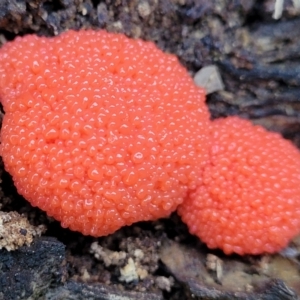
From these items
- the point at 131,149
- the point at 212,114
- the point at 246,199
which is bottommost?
the point at 246,199

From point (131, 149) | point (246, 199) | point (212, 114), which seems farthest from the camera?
point (212, 114)

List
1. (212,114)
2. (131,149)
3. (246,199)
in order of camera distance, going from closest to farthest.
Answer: (131,149), (246,199), (212,114)

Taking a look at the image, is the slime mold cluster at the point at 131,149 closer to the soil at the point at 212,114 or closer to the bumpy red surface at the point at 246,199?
the bumpy red surface at the point at 246,199

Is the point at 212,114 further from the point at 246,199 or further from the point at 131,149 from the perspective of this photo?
the point at 131,149

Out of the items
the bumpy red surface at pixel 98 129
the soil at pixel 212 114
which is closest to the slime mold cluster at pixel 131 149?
the bumpy red surface at pixel 98 129

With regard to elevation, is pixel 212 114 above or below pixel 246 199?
above

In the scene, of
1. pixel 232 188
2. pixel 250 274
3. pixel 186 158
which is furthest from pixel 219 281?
pixel 186 158

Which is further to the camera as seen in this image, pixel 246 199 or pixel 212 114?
pixel 212 114

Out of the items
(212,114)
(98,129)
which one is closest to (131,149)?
(98,129)
